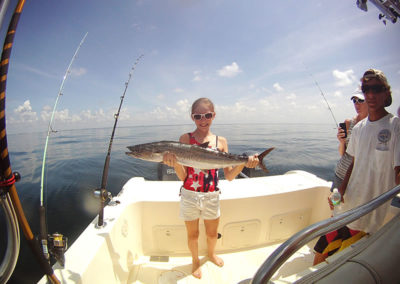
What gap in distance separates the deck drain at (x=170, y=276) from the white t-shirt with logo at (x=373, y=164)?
7.15 feet

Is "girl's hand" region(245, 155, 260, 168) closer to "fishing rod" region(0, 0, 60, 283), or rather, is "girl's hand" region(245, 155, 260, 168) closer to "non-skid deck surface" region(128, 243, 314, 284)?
"non-skid deck surface" region(128, 243, 314, 284)

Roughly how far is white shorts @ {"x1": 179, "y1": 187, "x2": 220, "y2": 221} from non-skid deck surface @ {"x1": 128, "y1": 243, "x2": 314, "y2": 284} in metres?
0.91

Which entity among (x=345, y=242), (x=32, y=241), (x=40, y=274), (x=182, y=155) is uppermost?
(x=182, y=155)

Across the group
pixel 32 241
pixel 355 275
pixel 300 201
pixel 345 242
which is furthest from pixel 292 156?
pixel 32 241

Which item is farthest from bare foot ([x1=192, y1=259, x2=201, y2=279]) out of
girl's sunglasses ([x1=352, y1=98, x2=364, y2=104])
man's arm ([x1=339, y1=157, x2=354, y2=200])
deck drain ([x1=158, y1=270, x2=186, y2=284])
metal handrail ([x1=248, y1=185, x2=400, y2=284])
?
girl's sunglasses ([x1=352, y1=98, x2=364, y2=104])

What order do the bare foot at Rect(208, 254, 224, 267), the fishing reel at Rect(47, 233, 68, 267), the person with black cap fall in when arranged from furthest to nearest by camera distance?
the bare foot at Rect(208, 254, 224, 267)
the person with black cap
the fishing reel at Rect(47, 233, 68, 267)

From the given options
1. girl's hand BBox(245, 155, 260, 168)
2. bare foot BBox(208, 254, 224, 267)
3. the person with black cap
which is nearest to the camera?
the person with black cap

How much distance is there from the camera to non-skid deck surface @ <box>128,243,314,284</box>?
2.25 metres

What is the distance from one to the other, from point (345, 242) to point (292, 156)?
11713 millimetres

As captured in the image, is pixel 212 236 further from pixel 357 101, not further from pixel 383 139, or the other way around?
pixel 357 101

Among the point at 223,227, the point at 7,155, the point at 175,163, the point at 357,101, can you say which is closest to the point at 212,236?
the point at 223,227

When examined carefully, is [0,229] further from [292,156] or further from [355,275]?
[292,156]

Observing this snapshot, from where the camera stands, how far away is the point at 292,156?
12289 millimetres

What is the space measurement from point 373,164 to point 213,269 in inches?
94.1
